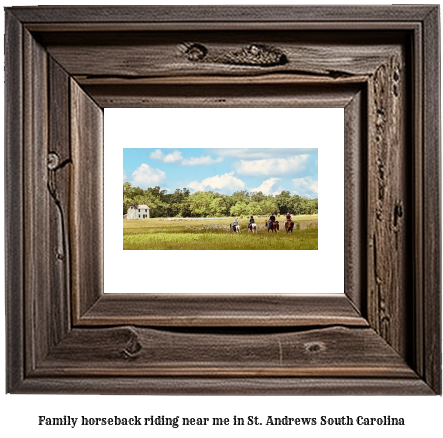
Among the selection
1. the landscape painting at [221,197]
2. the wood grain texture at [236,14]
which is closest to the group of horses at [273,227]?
the landscape painting at [221,197]

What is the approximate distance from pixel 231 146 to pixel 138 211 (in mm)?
198

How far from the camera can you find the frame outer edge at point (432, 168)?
34.1 inches

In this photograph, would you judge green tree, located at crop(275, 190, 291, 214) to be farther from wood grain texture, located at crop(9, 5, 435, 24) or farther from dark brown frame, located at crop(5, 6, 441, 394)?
wood grain texture, located at crop(9, 5, 435, 24)

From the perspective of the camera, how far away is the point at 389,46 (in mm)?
880

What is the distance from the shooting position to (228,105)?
0.90 meters

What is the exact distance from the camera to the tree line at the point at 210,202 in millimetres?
908

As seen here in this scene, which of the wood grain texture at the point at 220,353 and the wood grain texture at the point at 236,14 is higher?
the wood grain texture at the point at 236,14

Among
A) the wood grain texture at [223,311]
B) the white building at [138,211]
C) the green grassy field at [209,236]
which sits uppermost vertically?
the white building at [138,211]

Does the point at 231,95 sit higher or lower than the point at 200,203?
higher

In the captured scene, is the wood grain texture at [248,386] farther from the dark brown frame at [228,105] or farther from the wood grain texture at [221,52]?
the wood grain texture at [221,52]

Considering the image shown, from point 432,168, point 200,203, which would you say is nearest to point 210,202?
point 200,203

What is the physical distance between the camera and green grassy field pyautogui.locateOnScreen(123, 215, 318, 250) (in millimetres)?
910

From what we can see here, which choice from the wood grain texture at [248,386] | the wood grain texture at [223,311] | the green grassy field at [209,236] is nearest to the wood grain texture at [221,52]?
the green grassy field at [209,236]

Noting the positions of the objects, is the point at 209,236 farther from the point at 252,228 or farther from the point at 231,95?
the point at 231,95
